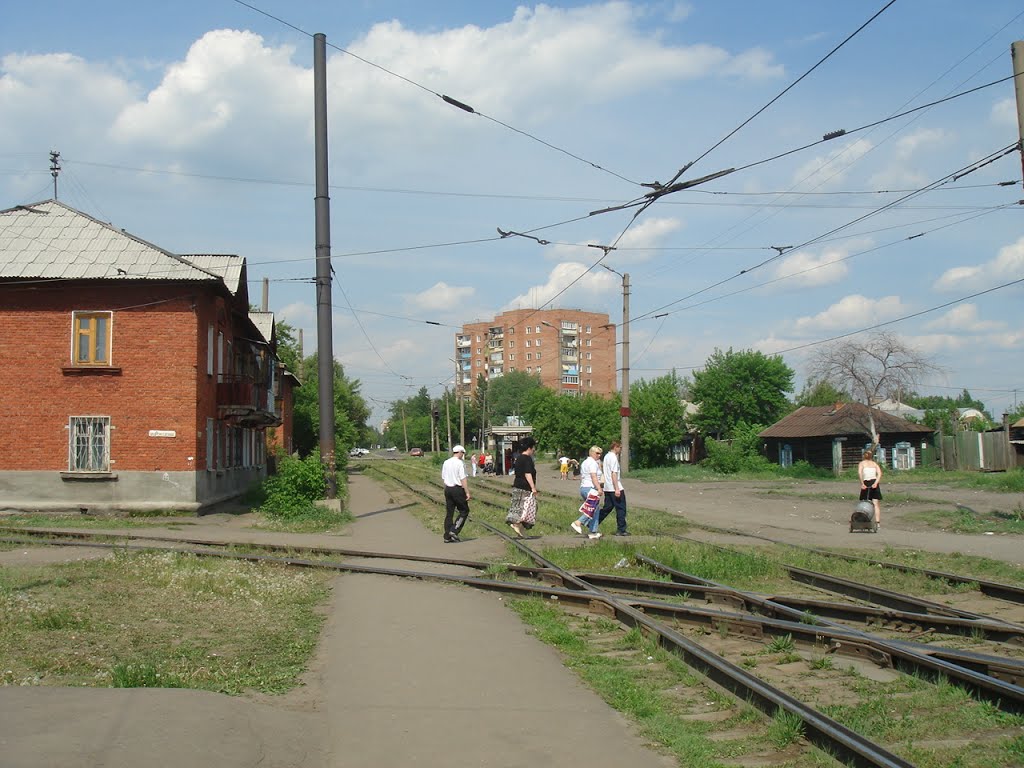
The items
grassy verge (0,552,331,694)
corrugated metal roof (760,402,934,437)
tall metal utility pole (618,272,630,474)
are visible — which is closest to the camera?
grassy verge (0,552,331,694)

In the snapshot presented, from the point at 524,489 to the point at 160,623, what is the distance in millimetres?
9093

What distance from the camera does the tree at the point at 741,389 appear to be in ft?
236

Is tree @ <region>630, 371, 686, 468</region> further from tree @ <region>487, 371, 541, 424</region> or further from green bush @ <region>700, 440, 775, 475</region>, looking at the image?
tree @ <region>487, 371, 541, 424</region>

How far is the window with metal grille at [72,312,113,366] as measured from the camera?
80.6 feet

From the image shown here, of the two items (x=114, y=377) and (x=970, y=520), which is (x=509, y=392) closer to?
(x=114, y=377)

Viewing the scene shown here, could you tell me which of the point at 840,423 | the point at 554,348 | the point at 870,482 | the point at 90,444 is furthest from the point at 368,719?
the point at 554,348

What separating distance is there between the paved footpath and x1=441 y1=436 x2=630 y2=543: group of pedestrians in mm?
7741

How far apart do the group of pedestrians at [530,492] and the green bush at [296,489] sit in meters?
7.06

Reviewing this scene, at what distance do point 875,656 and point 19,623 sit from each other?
7501 mm

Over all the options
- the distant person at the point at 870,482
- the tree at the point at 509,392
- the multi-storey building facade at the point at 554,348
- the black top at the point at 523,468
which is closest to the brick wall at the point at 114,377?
the black top at the point at 523,468

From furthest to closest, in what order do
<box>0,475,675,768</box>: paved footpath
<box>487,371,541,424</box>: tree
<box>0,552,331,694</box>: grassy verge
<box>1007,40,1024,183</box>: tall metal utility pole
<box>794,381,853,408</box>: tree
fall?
<box>487,371,541,424</box>: tree, <box>794,381,853,408</box>: tree, <box>1007,40,1024,183</box>: tall metal utility pole, <box>0,552,331,694</box>: grassy verge, <box>0,475,675,768</box>: paved footpath

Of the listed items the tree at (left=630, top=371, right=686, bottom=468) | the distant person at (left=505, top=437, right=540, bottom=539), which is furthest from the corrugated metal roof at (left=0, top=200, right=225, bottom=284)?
the tree at (left=630, top=371, right=686, bottom=468)

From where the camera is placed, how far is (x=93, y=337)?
80.9 ft

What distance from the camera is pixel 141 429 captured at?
2431 cm
